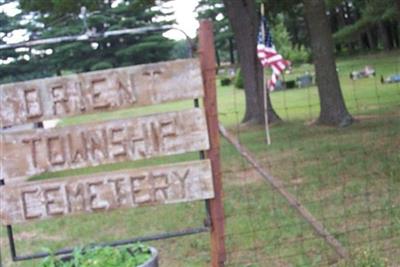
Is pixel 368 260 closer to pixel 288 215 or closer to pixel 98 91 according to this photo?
pixel 98 91

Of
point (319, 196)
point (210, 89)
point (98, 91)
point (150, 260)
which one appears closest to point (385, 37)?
point (319, 196)

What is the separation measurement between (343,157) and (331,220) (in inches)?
166

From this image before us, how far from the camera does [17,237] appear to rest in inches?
323

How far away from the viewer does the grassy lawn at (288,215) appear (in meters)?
5.99

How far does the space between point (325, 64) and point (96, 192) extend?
12.7 metres

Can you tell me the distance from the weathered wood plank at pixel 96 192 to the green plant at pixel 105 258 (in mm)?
378

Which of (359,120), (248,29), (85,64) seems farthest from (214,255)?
(85,64)

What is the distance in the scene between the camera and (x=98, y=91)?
4141 mm

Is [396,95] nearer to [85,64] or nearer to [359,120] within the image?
[359,120]

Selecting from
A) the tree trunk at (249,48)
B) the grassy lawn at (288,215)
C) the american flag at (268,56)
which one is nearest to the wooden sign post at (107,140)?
the grassy lawn at (288,215)

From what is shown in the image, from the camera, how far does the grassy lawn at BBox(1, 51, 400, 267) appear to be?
599 cm

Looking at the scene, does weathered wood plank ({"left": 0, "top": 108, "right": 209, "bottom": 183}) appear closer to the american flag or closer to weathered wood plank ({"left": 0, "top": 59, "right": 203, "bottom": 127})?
weathered wood plank ({"left": 0, "top": 59, "right": 203, "bottom": 127})

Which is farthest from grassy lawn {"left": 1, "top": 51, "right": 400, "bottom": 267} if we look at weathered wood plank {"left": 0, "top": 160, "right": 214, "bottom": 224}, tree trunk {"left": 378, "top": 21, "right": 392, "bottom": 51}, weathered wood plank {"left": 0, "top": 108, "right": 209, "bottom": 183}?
tree trunk {"left": 378, "top": 21, "right": 392, "bottom": 51}

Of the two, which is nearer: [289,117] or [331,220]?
[331,220]
